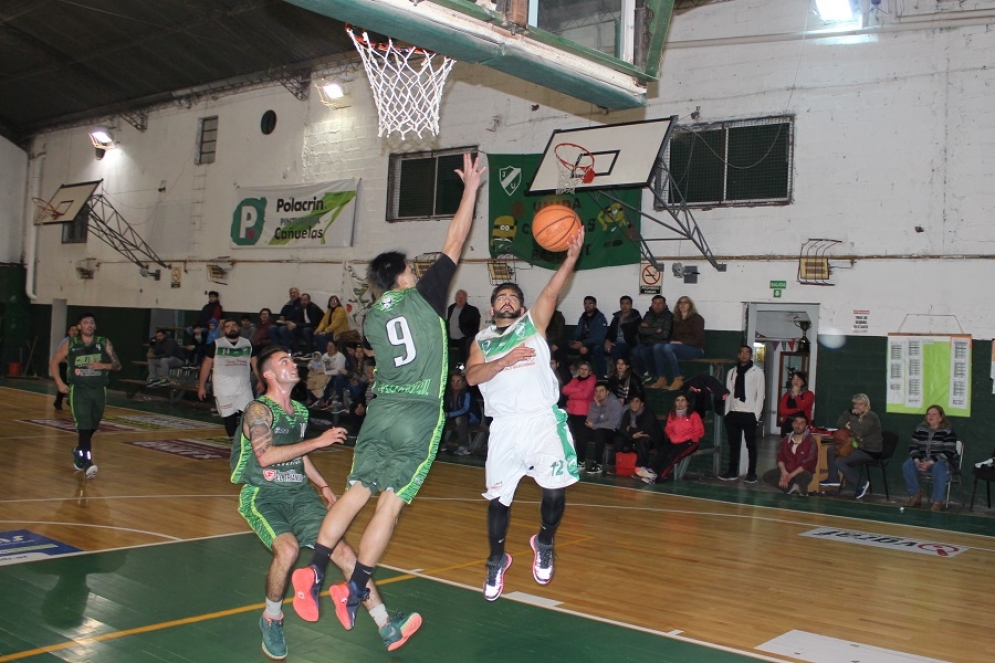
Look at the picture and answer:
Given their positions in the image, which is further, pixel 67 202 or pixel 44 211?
pixel 44 211

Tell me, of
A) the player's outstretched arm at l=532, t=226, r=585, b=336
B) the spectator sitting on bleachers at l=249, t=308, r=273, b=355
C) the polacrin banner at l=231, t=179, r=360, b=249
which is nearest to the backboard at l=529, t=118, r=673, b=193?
the polacrin banner at l=231, t=179, r=360, b=249

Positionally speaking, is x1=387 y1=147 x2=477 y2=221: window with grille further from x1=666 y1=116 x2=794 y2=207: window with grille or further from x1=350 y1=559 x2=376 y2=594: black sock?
x1=350 y1=559 x2=376 y2=594: black sock

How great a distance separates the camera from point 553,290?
511 cm

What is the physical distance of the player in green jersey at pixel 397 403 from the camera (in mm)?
4602

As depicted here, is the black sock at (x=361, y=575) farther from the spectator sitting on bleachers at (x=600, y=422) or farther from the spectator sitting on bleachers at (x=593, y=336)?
→ the spectator sitting on bleachers at (x=593, y=336)

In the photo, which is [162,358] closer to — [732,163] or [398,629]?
[732,163]

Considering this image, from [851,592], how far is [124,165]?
71.0 feet

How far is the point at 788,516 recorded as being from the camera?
10.0 metres

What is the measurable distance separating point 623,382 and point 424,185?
20.6 feet

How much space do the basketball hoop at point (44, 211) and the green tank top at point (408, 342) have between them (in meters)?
20.8

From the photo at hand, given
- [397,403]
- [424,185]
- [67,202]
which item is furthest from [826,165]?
[67,202]

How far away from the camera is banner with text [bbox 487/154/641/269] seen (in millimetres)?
14523

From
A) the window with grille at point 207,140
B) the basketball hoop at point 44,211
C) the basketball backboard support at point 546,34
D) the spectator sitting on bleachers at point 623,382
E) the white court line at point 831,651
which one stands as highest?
the window with grille at point 207,140

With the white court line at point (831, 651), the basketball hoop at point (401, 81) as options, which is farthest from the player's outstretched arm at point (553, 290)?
the white court line at point (831, 651)
